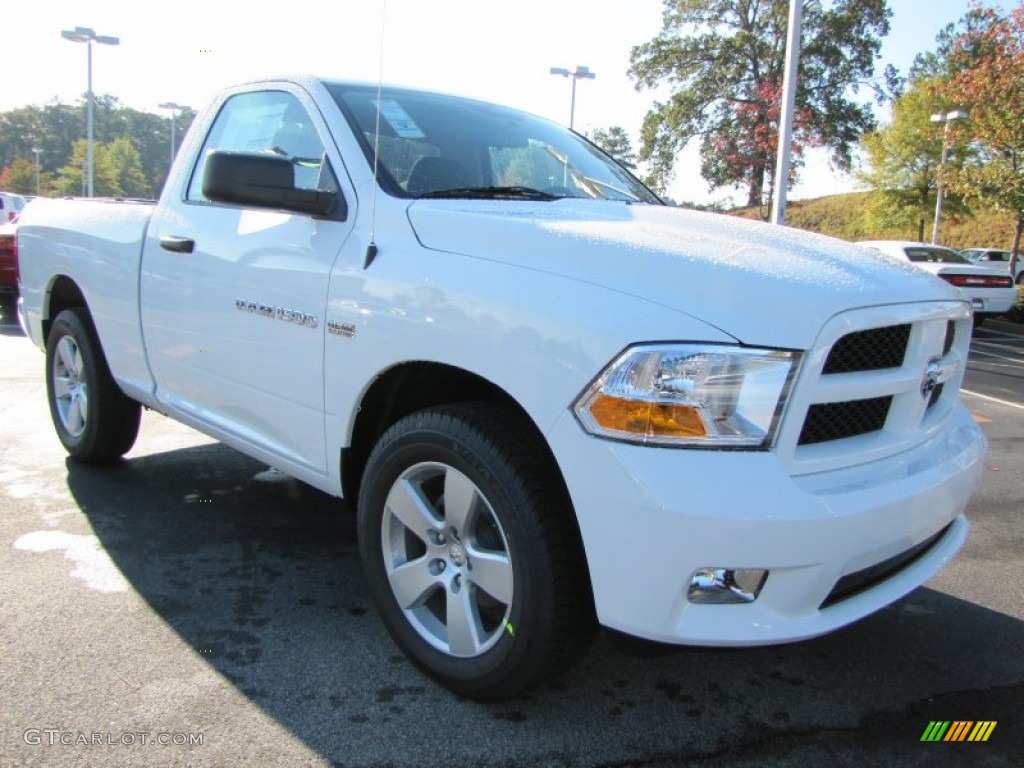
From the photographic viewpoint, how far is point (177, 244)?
3.40 m

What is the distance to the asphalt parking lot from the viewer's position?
2.24 m

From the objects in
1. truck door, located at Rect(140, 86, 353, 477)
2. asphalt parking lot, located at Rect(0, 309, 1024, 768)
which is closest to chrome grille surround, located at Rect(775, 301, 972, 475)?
asphalt parking lot, located at Rect(0, 309, 1024, 768)

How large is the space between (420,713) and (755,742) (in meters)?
0.94

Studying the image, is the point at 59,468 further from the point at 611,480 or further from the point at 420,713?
the point at 611,480

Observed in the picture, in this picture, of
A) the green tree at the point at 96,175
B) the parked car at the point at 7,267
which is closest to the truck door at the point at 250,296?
the parked car at the point at 7,267

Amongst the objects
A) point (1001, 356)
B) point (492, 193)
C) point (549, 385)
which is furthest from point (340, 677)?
point (1001, 356)

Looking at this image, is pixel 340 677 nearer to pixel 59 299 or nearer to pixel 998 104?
pixel 59 299

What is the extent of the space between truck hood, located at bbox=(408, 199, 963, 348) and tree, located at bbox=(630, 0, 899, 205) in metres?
32.7

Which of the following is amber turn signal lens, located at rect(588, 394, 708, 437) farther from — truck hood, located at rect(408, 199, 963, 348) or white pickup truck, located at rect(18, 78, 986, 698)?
truck hood, located at rect(408, 199, 963, 348)

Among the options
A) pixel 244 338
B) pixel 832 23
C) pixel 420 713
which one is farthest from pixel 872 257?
pixel 832 23

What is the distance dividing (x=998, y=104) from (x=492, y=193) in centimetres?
1812

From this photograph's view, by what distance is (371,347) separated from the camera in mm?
2506

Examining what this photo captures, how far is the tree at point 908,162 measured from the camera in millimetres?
31406

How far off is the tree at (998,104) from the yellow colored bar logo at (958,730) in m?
17.7
